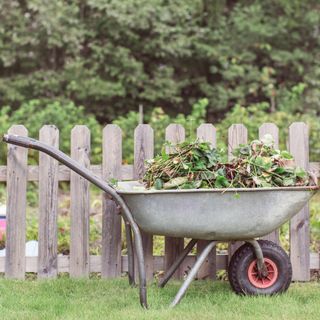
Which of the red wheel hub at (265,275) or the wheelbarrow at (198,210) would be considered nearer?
the wheelbarrow at (198,210)

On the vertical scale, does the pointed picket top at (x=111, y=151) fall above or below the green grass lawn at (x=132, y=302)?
above

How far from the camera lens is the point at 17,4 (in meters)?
9.08

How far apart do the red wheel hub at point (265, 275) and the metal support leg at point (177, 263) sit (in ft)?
1.11

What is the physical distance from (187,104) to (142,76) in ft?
4.49

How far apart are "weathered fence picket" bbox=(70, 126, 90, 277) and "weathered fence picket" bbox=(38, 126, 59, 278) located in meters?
0.10

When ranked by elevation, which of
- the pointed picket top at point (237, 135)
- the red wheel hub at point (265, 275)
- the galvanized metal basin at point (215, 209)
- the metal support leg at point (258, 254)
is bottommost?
the red wheel hub at point (265, 275)

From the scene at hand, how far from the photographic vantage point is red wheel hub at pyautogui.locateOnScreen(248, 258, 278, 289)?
10.5ft

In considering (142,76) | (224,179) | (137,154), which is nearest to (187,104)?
(142,76)

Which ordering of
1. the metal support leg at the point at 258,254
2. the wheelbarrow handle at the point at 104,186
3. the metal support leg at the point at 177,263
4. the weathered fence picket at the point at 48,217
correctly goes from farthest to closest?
the weathered fence picket at the point at 48,217
the metal support leg at the point at 177,263
the metal support leg at the point at 258,254
the wheelbarrow handle at the point at 104,186

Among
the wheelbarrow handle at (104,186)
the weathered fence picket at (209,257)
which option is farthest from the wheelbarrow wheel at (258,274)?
the wheelbarrow handle at (104,186)

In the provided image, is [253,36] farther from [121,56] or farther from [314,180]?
[314,180]

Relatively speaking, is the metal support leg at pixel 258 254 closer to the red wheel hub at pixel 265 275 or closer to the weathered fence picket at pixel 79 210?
the red wheel hub at pixel 265 275

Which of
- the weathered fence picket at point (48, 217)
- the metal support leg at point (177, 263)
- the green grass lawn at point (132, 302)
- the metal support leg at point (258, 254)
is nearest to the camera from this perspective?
the green grass lawn at point (132, 302)

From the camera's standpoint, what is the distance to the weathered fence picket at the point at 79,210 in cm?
362
